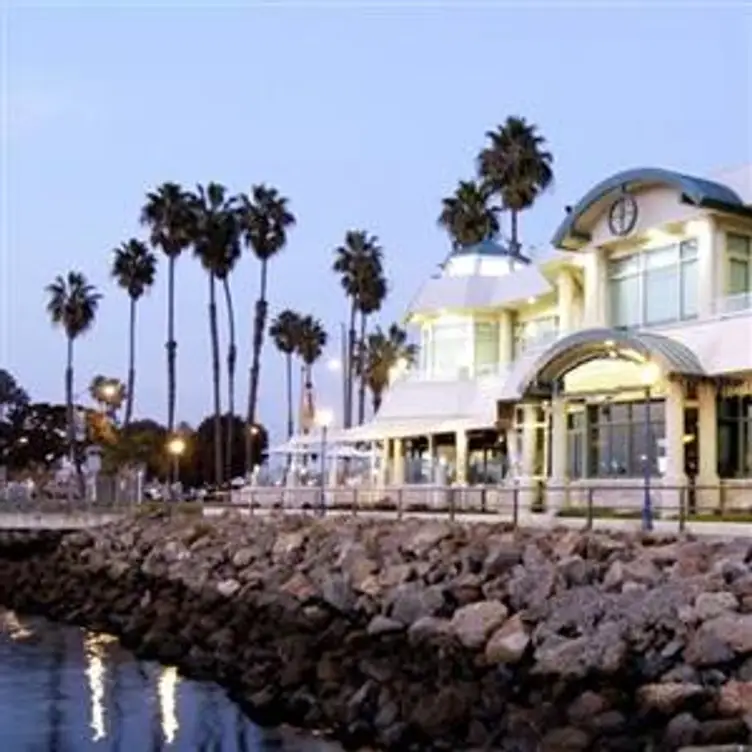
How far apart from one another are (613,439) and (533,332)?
10.2 meters

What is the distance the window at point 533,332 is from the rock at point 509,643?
69.1 feet

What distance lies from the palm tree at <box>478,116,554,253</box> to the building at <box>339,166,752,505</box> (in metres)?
20.8

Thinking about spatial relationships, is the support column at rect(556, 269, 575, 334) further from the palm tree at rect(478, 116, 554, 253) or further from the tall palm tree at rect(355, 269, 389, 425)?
the tall palm tree at rect(355, 269, 389, 425)

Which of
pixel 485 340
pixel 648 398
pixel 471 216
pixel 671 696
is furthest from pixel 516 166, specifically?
pixel 671 696

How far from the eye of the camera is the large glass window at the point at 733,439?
30844mm

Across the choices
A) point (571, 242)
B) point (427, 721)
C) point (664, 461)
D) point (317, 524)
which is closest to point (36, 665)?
point (317, 524)

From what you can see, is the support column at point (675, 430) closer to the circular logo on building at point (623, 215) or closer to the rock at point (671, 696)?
the circular logo on building at point (623, 215)

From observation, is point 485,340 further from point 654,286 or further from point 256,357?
point 256,357

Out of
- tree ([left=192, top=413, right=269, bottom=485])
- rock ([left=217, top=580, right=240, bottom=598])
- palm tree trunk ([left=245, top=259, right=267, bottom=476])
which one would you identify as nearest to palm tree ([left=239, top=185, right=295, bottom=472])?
palm tree trunk ([left=245, top=259, right=267, bottom=476])

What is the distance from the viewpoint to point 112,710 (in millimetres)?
22703

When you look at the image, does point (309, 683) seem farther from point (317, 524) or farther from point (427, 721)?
point (317, 524)

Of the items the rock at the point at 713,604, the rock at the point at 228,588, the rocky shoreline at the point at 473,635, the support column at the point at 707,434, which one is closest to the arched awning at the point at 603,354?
the support column at the point at 707,434

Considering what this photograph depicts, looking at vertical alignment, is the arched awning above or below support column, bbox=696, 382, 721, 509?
above

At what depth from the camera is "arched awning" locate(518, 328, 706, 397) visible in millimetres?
30094
